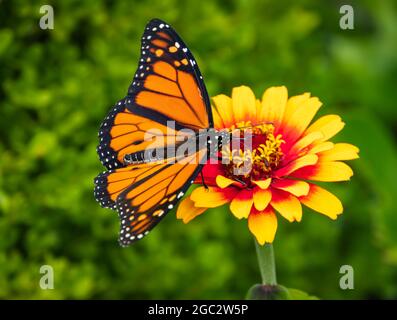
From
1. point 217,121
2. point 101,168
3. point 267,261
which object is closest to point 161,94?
point 217,121

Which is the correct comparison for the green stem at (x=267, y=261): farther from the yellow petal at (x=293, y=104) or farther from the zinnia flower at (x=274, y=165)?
the yellow petal at (x=293, y=104)

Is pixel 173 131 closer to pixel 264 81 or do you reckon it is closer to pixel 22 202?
pixel 22 202

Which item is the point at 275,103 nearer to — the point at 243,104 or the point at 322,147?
the point at 243,104

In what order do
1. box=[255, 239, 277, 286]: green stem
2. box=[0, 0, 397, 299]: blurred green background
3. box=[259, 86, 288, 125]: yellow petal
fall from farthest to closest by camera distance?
box=[0, 0, 397, 299]: blurred green background → box=[259, 86, 288, 125]: yellow petal → box=[255, 239, 277, 286]: green stem

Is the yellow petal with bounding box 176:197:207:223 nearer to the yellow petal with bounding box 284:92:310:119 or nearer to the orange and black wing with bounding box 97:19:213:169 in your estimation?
the orange and black wing with bounding box 97:19:213:169

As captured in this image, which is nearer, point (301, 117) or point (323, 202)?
point (323, 202)

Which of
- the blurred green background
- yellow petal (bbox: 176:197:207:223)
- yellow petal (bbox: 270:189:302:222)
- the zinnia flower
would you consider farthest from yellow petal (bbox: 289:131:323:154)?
the blurred green background
